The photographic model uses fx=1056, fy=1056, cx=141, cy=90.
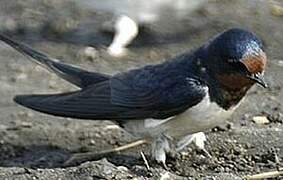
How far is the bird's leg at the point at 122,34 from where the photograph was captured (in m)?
5.90

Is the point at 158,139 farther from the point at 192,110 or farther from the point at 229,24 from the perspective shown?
the point at 229,24

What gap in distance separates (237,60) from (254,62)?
8 centimetres

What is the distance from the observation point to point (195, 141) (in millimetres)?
4559

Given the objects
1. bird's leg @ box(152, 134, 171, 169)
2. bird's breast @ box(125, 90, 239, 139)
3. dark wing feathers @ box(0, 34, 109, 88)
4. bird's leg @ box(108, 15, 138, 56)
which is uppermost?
bird's leg @ box(108, 15, 138, 56)

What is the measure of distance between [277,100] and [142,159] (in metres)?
1.06

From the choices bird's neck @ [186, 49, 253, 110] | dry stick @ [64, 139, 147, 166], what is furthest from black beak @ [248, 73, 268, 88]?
dry stick @ [64, 139, 147, 166]

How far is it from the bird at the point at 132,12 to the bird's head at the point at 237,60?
174cm

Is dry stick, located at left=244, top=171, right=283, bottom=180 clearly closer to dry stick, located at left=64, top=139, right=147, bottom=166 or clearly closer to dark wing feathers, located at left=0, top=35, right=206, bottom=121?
dark wing feathers, located at left=0, top=35, right=206, bottom=121

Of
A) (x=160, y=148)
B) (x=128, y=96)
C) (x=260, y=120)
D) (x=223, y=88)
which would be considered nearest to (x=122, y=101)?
(x=128, y=96)

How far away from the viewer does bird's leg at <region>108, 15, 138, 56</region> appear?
5.90m

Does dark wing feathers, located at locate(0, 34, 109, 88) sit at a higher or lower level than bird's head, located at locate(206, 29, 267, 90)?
higher

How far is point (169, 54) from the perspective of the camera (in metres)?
5.86

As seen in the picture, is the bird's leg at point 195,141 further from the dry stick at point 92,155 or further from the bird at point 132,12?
the bird at point 132,12

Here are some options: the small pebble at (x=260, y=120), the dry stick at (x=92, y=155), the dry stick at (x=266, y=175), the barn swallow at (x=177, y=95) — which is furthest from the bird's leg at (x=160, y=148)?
the small pebble at (x=260, y=120)
